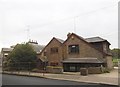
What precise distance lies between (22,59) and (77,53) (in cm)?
1238

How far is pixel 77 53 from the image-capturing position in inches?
1618

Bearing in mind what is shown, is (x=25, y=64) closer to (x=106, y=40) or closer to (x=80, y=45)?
(x=80, y=45)

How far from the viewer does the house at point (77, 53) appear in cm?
3837

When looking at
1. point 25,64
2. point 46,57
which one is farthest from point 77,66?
point 25,64

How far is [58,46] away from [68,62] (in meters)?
5.50

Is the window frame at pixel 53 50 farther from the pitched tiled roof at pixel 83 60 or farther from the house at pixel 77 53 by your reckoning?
the pitched tiled roof at pixel 83 60

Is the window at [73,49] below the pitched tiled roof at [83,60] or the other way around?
the other way around

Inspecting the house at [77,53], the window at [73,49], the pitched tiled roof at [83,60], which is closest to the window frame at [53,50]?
the house at [77,53]

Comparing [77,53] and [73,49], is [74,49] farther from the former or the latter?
[77,53]

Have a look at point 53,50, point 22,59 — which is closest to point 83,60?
point 53,50

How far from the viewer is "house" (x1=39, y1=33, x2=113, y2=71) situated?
3837 centimetres

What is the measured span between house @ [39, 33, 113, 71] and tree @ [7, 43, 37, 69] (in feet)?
8.38

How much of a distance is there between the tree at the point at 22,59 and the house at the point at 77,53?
101 inches

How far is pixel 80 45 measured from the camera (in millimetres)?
40906
